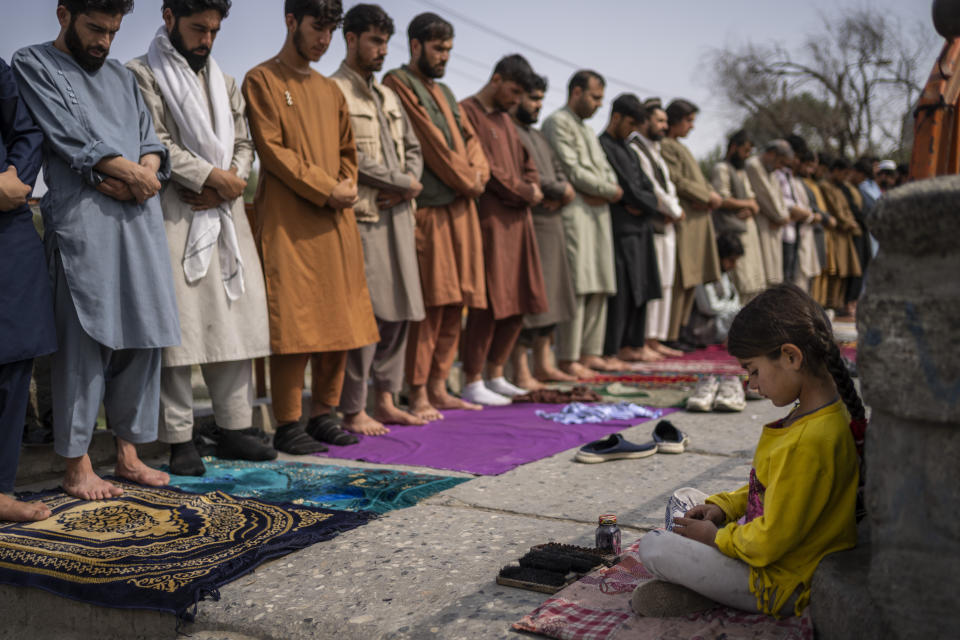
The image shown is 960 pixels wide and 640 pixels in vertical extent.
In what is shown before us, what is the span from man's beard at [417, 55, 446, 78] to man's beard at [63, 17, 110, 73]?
7.87 feet

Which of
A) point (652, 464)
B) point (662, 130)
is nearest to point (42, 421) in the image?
point (652, 464)

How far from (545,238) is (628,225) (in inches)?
48.1

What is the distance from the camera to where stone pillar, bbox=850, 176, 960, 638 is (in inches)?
66.4

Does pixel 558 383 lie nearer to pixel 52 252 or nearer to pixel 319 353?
pixel 319 353

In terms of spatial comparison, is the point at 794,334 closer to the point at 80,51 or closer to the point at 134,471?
the point at 134,471

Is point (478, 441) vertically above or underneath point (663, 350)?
underneath

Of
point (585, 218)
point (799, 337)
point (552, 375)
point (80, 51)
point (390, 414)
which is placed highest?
point (80, 51)

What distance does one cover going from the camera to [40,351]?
3.34 metres

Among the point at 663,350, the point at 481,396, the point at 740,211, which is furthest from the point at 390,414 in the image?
the point at 740,211

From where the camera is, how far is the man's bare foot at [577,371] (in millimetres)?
7320

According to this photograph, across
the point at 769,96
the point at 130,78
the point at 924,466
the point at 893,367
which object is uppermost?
the point at 769,96

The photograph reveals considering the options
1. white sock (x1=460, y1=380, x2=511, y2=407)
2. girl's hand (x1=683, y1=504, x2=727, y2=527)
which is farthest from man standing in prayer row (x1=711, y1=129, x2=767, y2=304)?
girl's hand (x1=683, y1=504, x2=727, y2=527)

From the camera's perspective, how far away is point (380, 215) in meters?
5.31

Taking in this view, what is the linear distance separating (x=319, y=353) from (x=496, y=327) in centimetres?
192
